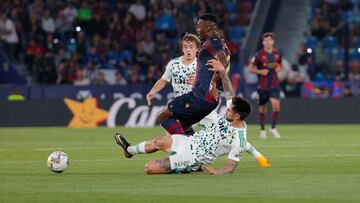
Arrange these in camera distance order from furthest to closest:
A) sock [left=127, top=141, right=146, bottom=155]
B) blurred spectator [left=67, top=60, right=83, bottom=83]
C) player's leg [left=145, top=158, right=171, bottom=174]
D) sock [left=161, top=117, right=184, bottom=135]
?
blurred spectator [left=67, top=60, right=83, bottom=83]
sock [left=127, top=141, right=146, bottom=155]
sock [left=161, top=117, right=184, bottom=135]
player's leg [left=145, top=158, right=171, bottom=174]

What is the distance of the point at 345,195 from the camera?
11703 millimetres

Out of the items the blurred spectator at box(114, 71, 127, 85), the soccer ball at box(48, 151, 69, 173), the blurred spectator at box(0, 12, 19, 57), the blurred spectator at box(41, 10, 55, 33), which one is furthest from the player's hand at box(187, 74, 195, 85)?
the blurred spectator at box(41, 10, 55, 33)

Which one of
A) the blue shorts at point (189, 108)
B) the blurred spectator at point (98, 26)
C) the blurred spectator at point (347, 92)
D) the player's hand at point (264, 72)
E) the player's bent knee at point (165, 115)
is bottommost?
the blurred spectator at point (347, 92)

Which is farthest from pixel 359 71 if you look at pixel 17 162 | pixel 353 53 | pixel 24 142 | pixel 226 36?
pixel 17 162

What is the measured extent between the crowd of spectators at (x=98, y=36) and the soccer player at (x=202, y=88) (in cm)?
1749

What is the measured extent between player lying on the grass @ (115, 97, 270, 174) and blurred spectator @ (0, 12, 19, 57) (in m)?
19.0

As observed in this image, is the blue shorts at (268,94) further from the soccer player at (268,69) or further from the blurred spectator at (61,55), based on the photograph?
the blurred spectator at (61,55)

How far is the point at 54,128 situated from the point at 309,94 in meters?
8.42

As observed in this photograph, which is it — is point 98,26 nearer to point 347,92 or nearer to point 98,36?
point 98,36

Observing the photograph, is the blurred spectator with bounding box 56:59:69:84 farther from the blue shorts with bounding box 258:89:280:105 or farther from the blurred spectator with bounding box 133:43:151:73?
the blue shorts with bounding box 258:89:280:105

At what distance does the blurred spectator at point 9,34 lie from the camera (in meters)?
32.7

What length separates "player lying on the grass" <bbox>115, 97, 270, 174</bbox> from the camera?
14.3m

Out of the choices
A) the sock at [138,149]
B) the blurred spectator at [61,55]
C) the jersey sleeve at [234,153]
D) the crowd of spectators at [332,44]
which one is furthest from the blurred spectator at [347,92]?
the jersey sleeve at [234,153]

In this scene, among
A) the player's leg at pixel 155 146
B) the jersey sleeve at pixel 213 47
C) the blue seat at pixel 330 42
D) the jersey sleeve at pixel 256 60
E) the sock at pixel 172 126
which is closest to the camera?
the jersey sleeve at pixel 213 47
